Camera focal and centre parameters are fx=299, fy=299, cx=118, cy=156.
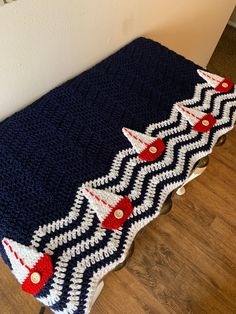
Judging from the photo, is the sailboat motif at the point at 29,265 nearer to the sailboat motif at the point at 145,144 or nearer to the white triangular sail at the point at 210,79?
the sailboat motif at the point at 145,144

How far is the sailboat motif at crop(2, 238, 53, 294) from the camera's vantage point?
576 millimetres

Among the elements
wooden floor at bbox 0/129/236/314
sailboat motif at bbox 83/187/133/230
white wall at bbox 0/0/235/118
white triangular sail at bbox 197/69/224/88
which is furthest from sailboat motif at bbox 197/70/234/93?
wooden floor at bbox 0/129/236/314

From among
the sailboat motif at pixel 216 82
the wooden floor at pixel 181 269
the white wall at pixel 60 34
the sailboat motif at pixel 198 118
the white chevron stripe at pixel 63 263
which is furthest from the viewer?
the wooden floor at pixel 181 269

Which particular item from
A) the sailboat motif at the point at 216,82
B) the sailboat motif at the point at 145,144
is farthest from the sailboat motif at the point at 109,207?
the sailboat motif at the point at 216,82

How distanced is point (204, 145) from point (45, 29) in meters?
0.51

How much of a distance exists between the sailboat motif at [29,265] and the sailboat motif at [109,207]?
0.46 ft

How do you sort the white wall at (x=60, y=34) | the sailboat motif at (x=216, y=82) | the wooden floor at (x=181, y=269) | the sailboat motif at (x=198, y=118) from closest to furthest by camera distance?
the white wall at (x=60, y=34)
the sailboat motif at (x=198, y=118)
the sailboat motif at (x=216, y=82)
the wooden floor at (x=181, y=269)

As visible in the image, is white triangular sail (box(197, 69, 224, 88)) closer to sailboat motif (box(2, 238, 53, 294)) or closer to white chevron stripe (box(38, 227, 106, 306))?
white chevron stripe (box(38, 227, 106, 306))

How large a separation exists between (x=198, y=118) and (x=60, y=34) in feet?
1.46

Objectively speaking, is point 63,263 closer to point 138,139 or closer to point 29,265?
point 29,265

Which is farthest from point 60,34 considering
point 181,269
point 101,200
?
point 181,269

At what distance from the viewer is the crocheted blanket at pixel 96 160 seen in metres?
0.60

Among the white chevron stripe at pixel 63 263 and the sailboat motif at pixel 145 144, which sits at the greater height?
the sailboat motif at pixel 145 144

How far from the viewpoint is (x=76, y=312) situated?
575 mm
